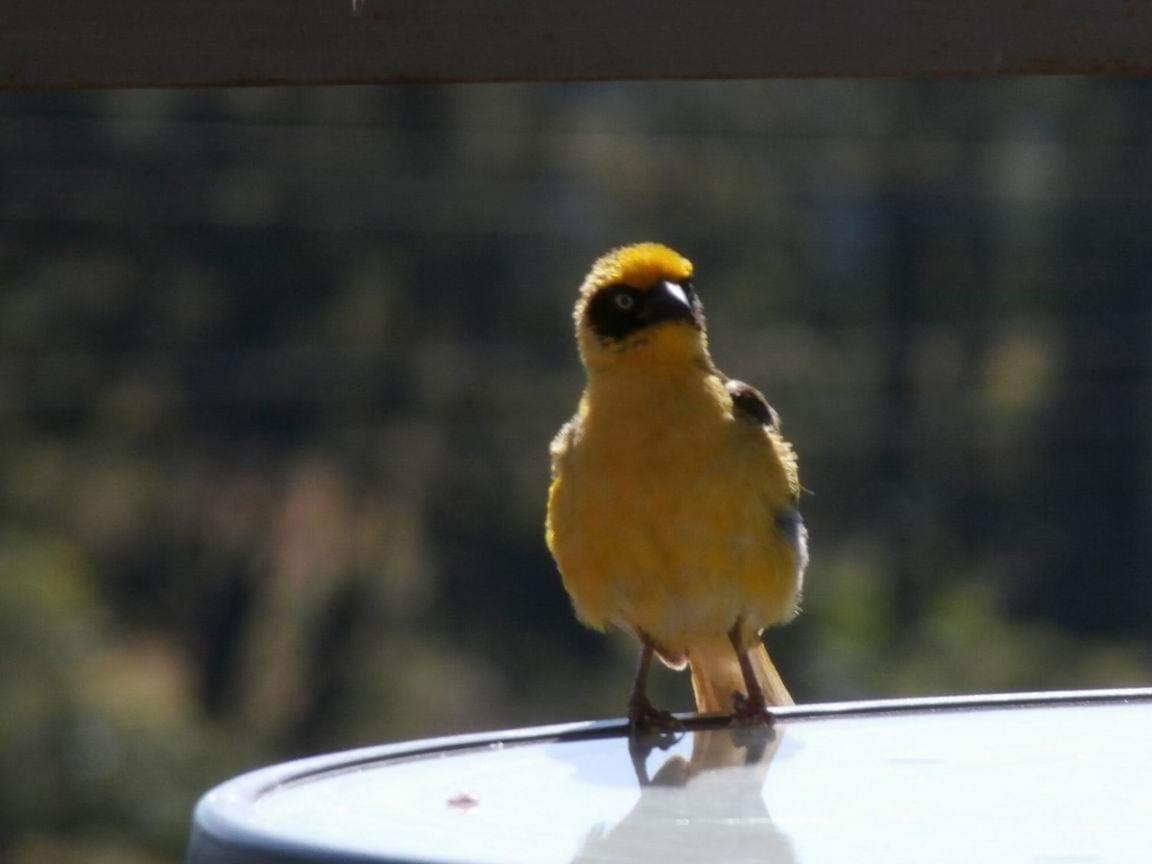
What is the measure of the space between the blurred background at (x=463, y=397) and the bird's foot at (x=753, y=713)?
34.4 feet

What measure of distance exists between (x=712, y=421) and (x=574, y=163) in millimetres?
14626

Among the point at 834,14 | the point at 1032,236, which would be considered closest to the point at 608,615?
the point at 834,14

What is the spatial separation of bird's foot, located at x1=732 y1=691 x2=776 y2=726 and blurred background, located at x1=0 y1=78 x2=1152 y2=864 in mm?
10500

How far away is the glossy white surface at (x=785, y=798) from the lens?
129 inches

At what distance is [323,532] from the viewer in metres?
17.8

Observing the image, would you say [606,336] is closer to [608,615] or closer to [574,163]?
[608,615]

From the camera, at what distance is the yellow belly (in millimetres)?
5168

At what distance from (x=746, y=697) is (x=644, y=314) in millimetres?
953

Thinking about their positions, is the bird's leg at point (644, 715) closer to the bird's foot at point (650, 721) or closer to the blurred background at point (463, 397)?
the bird's foot at point (650, 721)

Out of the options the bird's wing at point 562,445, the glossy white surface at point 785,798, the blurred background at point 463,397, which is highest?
the bird's wing at point 562,445

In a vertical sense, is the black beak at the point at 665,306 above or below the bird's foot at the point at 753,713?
above

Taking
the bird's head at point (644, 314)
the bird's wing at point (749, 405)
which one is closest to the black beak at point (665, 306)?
the bird's head at point (644, 314)

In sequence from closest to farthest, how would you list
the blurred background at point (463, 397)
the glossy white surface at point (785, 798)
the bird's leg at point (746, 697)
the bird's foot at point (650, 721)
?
the glossy white surface at point (785, 798) → the bird's foot at point (650, 721) → the bird's leg at point (746, 697) → the blurred background at point (463, 397)

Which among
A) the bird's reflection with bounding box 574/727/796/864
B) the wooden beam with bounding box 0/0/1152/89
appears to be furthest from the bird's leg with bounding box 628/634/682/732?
the wooden beam with bounding box 0/0/1152/89
